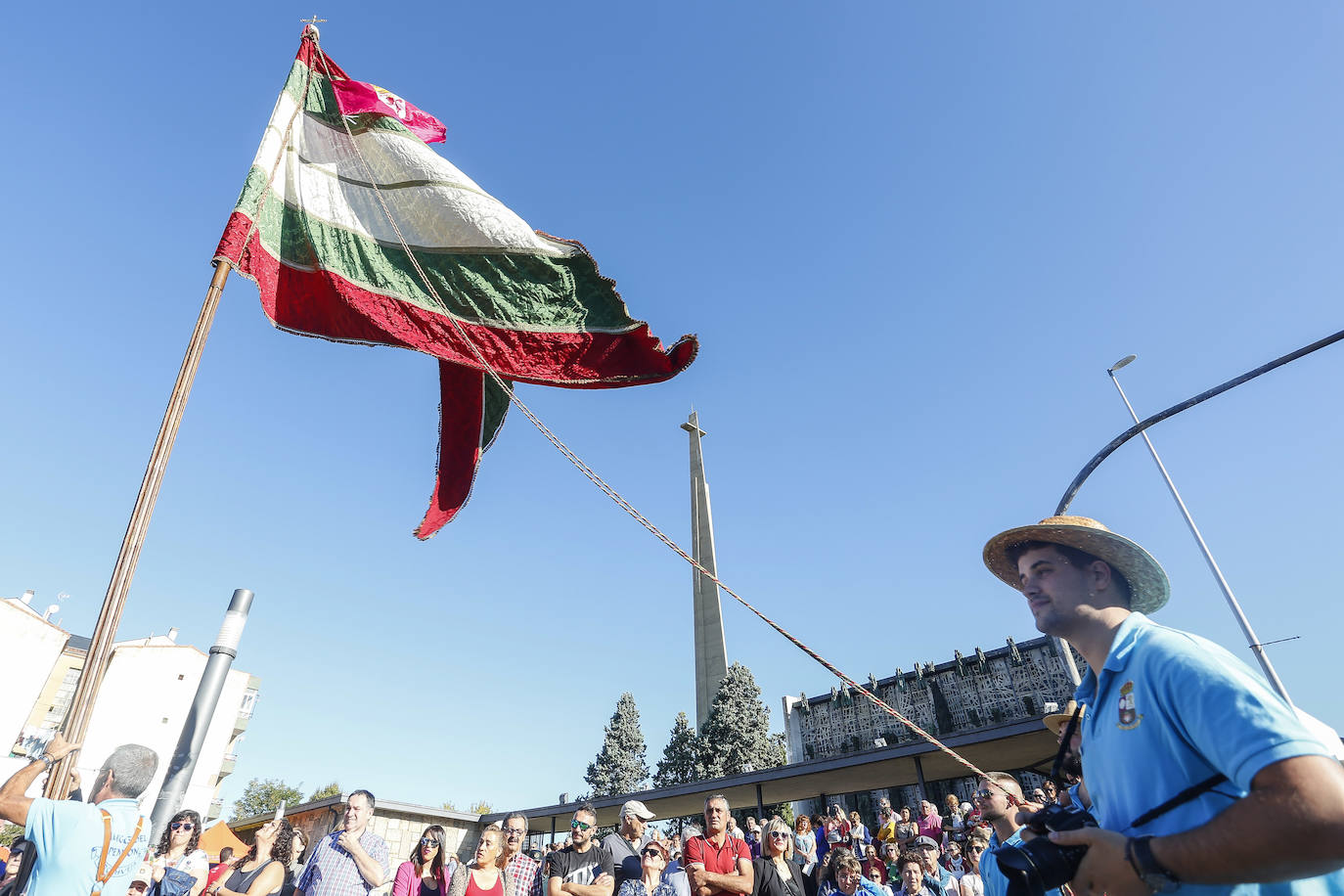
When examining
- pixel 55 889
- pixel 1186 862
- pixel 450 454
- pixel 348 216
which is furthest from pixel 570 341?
pixel 1186 862

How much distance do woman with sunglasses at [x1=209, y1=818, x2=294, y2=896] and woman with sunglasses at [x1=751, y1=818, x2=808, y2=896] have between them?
12.5ft

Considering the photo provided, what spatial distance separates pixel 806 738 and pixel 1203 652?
107 feet

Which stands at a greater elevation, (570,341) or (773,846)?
(570,341)

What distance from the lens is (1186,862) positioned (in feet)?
4.04

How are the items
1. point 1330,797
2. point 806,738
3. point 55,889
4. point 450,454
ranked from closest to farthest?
1. point 1330,797
2. point 55,889
3. point 450,454
4. point 806,738

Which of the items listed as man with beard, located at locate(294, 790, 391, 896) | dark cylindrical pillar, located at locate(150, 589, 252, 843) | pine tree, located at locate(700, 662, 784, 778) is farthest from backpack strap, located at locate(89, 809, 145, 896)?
pine tree, located at locate(700, 662, 784, 778)

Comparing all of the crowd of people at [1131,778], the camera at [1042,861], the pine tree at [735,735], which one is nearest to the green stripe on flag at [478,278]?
the crowd of people at [1131,778]

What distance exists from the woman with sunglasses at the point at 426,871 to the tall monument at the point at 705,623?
25369 millimetres

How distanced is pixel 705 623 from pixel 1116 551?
105 feet

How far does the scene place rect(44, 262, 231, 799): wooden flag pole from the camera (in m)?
3.55

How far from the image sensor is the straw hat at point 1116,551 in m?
1.94

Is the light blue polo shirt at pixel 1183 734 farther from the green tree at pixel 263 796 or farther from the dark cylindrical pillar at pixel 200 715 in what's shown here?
the green tree at pixel 263 796

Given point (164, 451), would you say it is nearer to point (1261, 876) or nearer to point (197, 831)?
point (197, 831)

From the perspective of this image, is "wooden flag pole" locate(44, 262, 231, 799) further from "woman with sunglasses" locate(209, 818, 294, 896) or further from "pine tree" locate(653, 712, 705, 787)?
Answer: "pine tree" locate(653, 712, 705, 787)
